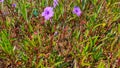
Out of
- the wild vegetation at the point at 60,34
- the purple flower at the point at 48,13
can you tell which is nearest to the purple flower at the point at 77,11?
the wild vegetation at the point at 60,34

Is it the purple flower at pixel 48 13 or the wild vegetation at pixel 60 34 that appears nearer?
the wild vegetation at pixel 60 34

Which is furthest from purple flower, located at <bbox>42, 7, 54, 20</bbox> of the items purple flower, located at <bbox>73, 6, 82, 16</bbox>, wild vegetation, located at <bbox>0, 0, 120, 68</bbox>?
purple flower, located at <bbox>73, 6, 82, 16</bbox>

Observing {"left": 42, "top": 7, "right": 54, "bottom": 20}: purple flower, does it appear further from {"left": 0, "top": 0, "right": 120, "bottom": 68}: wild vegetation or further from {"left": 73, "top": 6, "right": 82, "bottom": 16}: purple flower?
{"left": 73, "top": 6, "right": 82, "bottom": 16}: purple flower

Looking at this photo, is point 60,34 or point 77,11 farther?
point 77,11

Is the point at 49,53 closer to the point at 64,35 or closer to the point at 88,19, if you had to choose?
the point at 64,35

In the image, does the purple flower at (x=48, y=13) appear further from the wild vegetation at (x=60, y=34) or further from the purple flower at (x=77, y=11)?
the purple flower at (x=77, y=11)

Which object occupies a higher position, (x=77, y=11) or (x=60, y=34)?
(x=77, y=11)

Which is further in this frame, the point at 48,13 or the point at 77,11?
the point at 77,11

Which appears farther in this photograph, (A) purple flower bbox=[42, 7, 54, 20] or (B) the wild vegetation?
(A) purple flower bbox=[42, 7, 54, 20]

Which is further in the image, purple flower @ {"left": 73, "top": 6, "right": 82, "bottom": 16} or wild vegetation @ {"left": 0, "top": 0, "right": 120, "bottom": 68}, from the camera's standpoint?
purple flower @ {"left": 73, "top": 6, "right": 82, "bottom": 16}

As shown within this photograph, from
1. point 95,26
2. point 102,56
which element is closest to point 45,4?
point 95,26

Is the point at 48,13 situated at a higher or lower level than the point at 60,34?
higher
